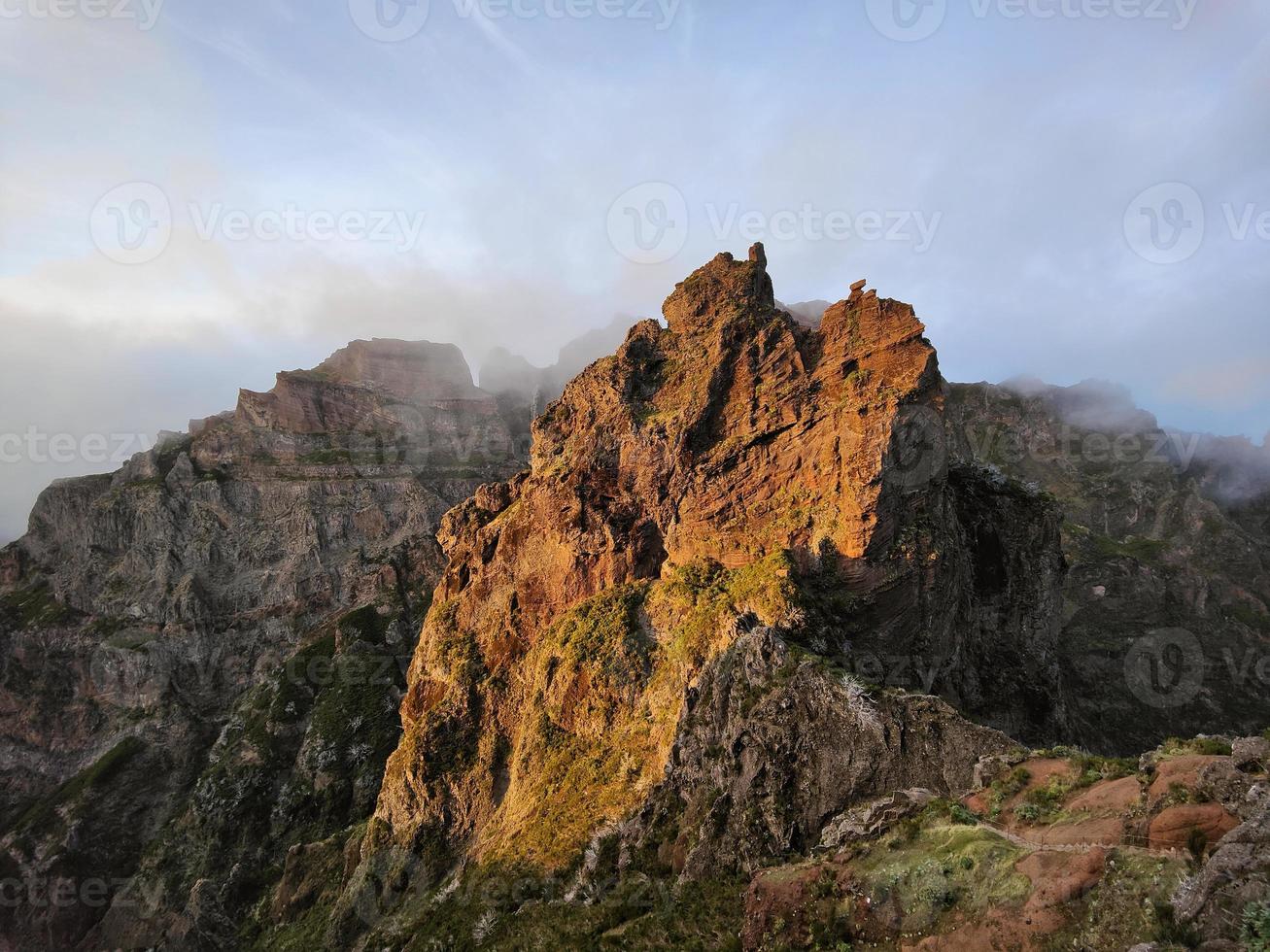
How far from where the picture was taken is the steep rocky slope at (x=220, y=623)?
89.9m

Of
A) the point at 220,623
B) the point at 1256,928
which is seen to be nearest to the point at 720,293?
the point at 1256,928

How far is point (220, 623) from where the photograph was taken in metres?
120

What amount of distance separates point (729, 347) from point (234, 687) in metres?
114

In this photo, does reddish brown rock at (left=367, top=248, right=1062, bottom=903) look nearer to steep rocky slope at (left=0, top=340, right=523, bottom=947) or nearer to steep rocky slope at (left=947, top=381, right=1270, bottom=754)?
steep rocky slope at (left=947, top=381, right=1270, bottom=754)

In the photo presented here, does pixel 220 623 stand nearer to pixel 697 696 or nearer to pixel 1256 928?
pixel 697 696

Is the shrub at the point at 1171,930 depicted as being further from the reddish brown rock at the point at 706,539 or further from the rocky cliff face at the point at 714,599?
the reddish brown rock at the point at 706,539

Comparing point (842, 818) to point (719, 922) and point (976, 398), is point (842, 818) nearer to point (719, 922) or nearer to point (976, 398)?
point (719, 922)

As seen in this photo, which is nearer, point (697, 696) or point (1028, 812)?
point (1028, 812)

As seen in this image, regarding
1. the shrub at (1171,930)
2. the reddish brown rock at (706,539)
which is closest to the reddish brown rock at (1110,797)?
the shrub at (1171,930)

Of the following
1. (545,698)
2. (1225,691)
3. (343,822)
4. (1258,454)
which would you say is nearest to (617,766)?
(545,698)

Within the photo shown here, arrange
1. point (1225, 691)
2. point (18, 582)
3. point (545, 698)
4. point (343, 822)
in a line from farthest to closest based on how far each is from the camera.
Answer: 1. point (18, 582)
2. point (343, 822)
3. point (1225, 691)
4. point (545, 698)

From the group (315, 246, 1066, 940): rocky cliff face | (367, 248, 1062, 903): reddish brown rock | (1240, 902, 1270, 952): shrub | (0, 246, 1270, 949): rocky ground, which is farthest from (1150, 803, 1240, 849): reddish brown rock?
(367, 248, 1062, 903): reddish brown rock

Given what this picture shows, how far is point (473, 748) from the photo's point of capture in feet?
174

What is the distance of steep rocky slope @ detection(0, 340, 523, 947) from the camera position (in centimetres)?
8994
